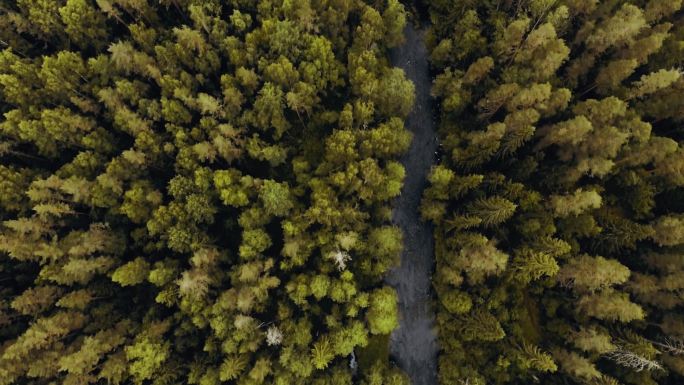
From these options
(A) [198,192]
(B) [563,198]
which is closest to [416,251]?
(B) [563,198]

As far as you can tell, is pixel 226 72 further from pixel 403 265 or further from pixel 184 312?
pixel 403 265

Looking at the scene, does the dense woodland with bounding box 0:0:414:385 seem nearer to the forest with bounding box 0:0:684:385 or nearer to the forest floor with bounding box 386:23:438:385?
the forest with bounding box 0:0:684:385

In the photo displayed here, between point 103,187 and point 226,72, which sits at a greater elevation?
point 226,72

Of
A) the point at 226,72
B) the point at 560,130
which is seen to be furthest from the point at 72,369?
the point at 560,130

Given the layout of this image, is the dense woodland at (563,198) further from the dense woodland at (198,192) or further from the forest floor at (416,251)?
the dense woodland at (198,192)

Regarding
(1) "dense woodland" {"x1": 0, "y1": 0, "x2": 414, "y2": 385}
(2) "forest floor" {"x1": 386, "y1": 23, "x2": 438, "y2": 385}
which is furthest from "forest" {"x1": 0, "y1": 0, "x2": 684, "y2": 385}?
(2) "forest floor" {"x1": 386, "y1": 23, "x2": 438, "y2": 385}

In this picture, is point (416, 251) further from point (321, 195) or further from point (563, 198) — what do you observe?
point (563, 198)

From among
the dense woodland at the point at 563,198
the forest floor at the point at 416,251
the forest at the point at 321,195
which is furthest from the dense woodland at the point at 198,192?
the dense woodland at the point at 563,198
